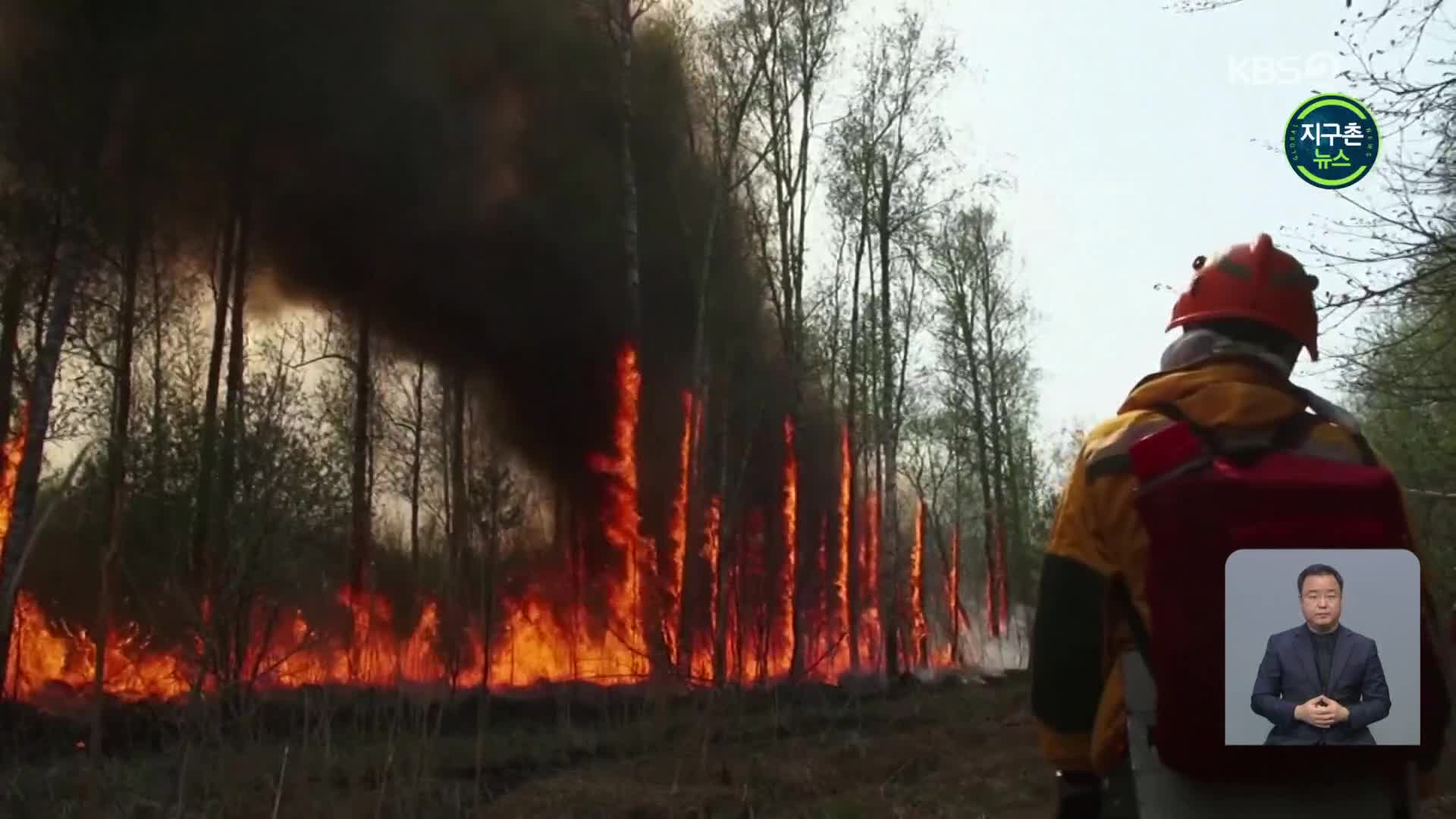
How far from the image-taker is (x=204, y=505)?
15.1m

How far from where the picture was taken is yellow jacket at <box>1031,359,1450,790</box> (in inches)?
73.7

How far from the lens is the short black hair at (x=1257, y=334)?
202 centimetres

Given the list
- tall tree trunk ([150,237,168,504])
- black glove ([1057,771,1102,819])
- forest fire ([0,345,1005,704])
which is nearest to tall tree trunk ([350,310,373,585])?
forest fire ([0,345,1005,704])

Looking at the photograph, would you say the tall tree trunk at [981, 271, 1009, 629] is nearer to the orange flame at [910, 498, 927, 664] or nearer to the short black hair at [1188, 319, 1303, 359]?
the orange flame at [910, 498, 927, 664]

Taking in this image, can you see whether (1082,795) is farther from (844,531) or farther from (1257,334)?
(844,531)

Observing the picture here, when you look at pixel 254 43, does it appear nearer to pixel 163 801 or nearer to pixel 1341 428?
pixel 163 801

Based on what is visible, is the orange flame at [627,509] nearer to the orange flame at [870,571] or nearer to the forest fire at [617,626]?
the forest fire at [617,626]

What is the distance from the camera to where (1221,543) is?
180 cm

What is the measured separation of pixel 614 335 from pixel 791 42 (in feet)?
21.9

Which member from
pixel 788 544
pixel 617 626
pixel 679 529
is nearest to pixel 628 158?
pixel 679 529

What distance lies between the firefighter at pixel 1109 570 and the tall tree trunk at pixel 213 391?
1383cm

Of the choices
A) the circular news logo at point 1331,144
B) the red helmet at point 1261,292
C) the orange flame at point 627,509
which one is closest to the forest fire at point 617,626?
the orange flame at point 627,509

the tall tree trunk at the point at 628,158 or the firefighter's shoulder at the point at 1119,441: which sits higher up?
the tall tree trunk at the point at 628,158

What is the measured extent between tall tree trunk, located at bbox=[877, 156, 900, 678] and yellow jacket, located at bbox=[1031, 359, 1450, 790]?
19.4m
